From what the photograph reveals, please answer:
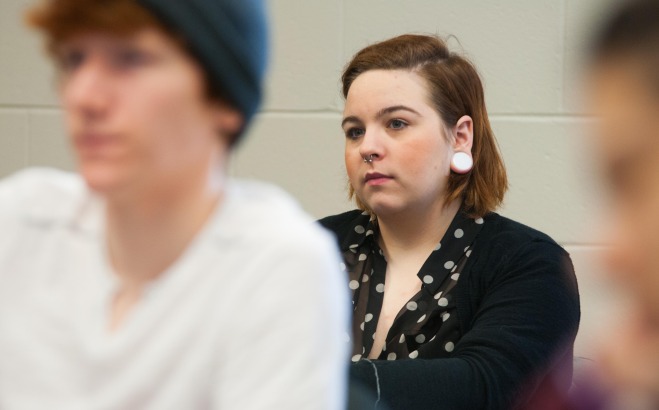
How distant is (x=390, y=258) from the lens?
81.5 inches

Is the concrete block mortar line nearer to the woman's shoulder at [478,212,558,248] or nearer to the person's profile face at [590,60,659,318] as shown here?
the woman's shoulder at [478,212,558,248]

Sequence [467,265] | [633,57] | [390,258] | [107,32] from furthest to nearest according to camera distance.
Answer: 1. [390,258]
2. [467,265]
3. [107,32]
4. [633,57]

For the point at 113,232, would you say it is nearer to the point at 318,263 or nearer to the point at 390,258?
the point at 318,263

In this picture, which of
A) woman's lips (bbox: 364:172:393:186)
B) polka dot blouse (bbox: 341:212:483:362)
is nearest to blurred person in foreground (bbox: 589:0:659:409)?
polka dot blouse (bbox: 341:212:483:362)

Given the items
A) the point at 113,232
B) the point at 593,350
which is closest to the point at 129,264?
the point at 113,232

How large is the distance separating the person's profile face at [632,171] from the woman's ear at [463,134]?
147cm

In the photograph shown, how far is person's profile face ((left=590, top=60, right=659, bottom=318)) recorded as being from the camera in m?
0.61

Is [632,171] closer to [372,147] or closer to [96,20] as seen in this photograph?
[96,20]

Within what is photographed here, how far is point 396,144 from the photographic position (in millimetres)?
2014

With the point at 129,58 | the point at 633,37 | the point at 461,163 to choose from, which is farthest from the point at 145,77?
the point at 461,163

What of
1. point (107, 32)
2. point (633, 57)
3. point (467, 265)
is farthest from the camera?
point (467, 265)

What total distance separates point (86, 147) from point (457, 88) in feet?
4.71

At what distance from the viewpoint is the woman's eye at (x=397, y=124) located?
2035mm

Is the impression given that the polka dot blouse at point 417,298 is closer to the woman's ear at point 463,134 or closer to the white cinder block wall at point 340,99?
the woman's ear at point 463,134
